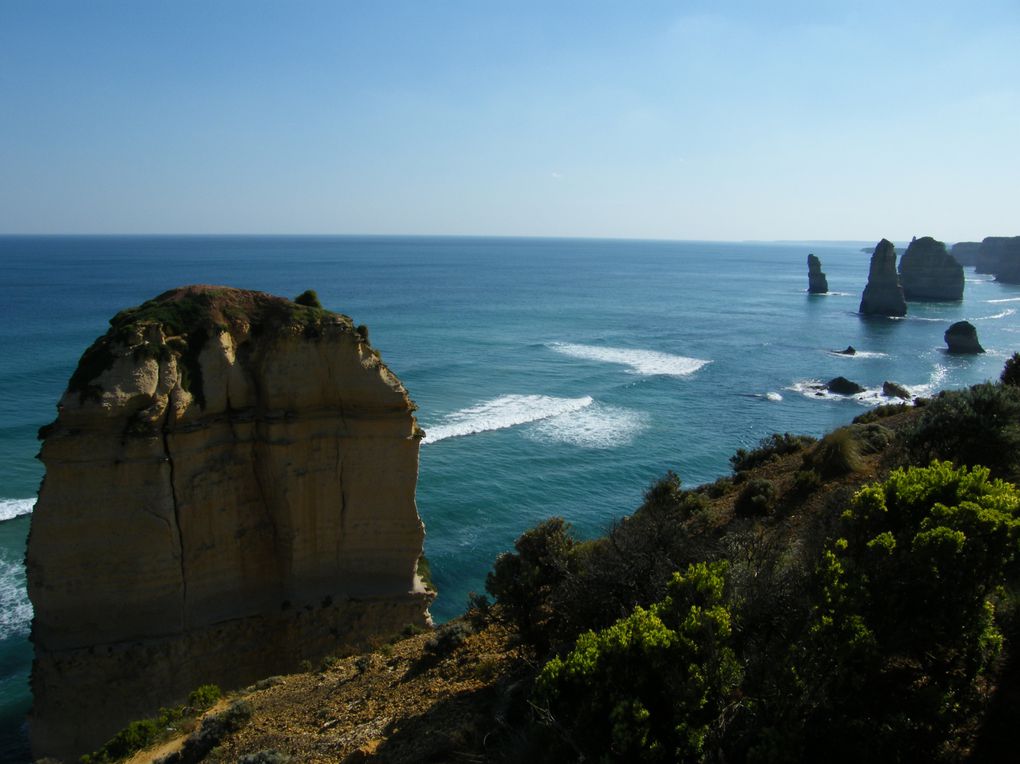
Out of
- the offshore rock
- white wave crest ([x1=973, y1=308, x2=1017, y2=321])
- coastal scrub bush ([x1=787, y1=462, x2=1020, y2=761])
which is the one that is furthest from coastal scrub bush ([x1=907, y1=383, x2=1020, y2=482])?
white wave crest ([x1=973, y1=308, x2=1017, y2=321])

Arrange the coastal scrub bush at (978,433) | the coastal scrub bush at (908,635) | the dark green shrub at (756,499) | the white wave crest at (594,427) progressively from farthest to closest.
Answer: the white wave crest at (594,427), the dark green shrub at (756,499), the coastal scrub bush at (978,433), the coastal scrub bush at (908,635)

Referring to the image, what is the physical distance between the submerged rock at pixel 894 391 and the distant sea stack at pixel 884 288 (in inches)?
2135

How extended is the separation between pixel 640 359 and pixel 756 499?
4506 centimetres

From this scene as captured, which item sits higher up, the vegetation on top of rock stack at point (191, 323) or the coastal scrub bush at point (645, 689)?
the vegetation on top of rock stack at point (191, 323)

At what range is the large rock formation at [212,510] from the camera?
48.8ft

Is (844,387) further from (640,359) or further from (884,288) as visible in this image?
(884,288)

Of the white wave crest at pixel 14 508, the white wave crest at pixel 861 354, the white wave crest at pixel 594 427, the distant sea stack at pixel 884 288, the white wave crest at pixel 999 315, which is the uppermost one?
the distant sea stack at pixel 884 288

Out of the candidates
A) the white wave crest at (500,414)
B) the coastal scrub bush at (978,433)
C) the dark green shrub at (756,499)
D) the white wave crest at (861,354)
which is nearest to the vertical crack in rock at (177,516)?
the dark green shrub at (756,499)

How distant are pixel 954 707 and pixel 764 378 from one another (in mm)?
52781

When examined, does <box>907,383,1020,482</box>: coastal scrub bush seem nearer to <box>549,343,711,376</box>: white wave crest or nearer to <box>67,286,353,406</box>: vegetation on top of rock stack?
<box>67,286,353,406</box>: vegetation on top of rock stack

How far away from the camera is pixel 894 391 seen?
5262cm

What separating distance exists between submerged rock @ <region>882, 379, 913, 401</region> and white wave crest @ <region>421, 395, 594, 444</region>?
2380 cm

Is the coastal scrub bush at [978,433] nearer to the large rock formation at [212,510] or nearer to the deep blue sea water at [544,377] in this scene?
the large rock formation at [212,510]

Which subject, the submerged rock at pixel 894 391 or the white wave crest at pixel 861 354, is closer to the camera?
the submerged rock at pixel 894 391
